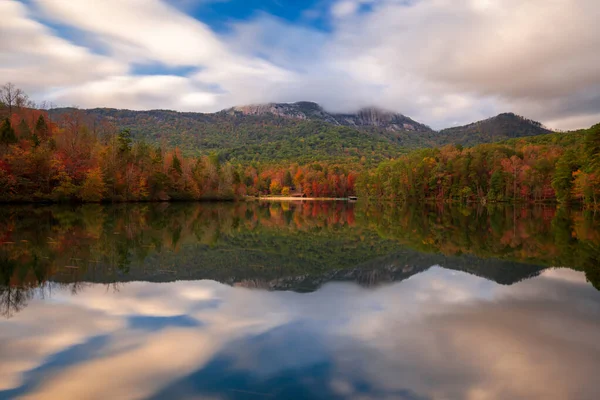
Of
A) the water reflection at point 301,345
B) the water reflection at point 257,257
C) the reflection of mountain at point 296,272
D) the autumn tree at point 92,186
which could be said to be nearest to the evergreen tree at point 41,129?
the autumn tree at point 92,186

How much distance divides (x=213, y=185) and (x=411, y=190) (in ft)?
158

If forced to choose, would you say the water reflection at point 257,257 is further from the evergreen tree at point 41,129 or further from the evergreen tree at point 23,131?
the evergreen tree at point 41,129

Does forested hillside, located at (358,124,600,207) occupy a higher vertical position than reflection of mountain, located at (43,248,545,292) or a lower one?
higher

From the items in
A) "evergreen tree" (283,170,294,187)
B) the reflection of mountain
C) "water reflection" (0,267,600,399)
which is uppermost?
"evergreen tree" (283,170,294,187)

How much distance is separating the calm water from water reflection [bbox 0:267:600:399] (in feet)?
0.10

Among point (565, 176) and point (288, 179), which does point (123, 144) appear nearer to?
point (565, 176)

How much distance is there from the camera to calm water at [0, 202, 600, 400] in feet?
16.0

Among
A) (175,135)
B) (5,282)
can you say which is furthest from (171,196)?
(175,135)

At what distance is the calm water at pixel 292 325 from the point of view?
16.0 ft

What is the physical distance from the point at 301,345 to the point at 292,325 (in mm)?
991

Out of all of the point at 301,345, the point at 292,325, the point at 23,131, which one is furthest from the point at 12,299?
the point at 23,131

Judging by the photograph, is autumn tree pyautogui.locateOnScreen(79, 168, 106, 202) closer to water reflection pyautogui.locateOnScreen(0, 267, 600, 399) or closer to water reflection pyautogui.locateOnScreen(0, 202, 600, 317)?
water reflection pyautogui.locateOnScreen(0, 202, 600, 317)

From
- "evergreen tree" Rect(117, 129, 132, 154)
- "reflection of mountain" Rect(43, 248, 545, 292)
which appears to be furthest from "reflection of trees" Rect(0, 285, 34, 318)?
"evergreen tree" Rect(117, 129, 132, 154)

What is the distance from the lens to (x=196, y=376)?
500 centimetres
